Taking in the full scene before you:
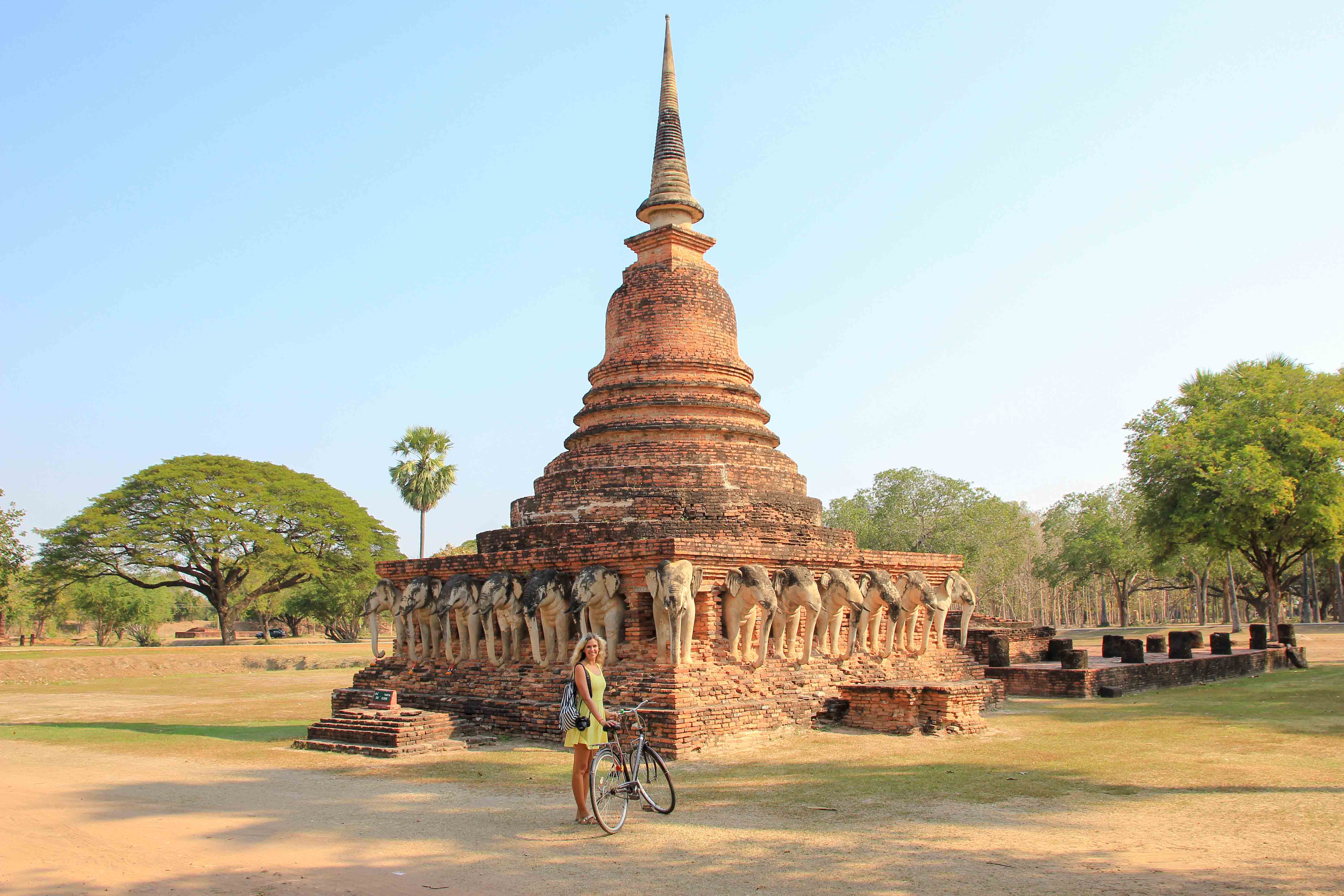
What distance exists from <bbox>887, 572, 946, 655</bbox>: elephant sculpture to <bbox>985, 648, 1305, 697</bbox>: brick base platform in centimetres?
366

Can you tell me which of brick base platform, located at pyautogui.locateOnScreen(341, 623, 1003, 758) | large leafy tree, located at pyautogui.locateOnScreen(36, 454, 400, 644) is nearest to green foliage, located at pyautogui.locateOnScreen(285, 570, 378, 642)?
large leafy tree, located at pyautogui.locateOnScreen(36, 454, 400, 644)

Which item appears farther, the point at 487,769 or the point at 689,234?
the point at 689,234

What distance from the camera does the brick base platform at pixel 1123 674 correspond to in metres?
18.4

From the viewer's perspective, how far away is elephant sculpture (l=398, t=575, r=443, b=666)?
49.9 feet

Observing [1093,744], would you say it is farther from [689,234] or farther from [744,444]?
[689,234]

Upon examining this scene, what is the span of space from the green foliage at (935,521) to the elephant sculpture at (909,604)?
1380 inches

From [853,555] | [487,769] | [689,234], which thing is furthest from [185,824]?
[689,234]

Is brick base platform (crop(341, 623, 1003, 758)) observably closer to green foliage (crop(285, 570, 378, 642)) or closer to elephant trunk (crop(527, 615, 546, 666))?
elephant trunk (crop(527, 615, 546, 666))

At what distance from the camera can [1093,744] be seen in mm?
12328

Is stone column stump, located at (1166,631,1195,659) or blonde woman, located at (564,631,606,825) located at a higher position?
blonde woman, located at (564,631,606,825)

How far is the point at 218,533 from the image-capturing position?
41.1 m

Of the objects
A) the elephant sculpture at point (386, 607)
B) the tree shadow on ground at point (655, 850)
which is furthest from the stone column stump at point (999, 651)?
the elephant sculpture at point (386, 607)

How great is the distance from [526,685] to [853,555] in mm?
5353

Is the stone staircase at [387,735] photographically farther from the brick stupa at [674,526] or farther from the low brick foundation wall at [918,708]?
the low brick foundation wall at [918,708]
